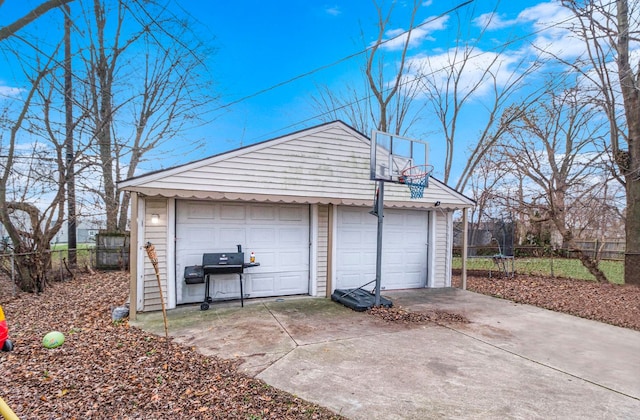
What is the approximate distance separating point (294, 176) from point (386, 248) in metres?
2.70

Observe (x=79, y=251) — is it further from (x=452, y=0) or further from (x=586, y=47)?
(x=586, y=47)

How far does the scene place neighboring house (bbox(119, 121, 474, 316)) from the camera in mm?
5461

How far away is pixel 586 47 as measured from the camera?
8.70m

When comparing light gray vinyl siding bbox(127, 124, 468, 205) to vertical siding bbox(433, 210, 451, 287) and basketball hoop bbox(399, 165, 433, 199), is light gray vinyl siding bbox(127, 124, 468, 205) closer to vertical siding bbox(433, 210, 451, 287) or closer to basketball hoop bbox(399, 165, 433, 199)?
vertical siding bbox(433, 210, 451, 287)

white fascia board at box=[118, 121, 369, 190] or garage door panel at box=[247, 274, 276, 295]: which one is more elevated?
white fascia board at box=[118, 121, 369, 190]

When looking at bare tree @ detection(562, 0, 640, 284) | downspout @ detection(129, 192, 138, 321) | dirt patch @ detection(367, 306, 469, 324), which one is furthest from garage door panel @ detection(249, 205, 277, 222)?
bare tree @ detection(562, 0, 640, 284)

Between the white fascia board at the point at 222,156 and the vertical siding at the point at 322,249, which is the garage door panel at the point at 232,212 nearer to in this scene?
the white fascia board at the point at 222,156

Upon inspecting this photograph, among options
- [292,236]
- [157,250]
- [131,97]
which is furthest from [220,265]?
[131,97]

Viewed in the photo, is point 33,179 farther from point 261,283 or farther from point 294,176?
point 294,176

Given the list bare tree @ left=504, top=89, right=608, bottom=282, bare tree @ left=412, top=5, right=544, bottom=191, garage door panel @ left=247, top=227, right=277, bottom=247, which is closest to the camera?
garage door panel @ left=247, top=227, right=277, bottom=247

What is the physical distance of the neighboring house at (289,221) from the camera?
17.9 feet

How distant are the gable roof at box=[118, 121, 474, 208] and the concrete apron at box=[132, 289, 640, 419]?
2.07 m

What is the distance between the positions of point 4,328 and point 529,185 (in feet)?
53.1

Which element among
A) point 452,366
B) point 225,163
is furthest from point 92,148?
point 452,366
